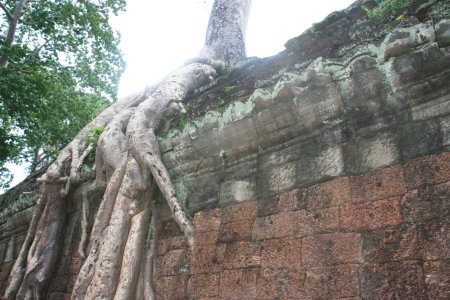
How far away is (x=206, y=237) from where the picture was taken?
273 cm

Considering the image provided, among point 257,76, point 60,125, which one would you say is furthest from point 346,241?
point 60,125

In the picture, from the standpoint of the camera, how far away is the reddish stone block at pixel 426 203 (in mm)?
1856

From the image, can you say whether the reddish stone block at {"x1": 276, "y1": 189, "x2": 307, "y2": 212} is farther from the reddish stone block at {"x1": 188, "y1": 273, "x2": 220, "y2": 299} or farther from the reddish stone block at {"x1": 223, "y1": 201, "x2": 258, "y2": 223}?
the reddish stone block at {"x1": 188, "y1": 273, "x2": 220, "y2": 299}

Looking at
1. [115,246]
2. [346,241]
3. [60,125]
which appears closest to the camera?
[346,241]

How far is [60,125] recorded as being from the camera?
8.23 metres

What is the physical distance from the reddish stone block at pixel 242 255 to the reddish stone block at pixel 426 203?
0.86 meters

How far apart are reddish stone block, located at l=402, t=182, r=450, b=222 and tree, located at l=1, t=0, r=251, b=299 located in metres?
1.42

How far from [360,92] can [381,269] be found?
3.19 feet

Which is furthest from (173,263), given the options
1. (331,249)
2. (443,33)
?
(443,33)

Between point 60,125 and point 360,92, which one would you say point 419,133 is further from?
point 60,125

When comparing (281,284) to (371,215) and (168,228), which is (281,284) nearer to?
(371,215)

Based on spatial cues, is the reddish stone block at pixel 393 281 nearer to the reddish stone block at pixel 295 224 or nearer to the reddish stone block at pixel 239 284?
the reddish stone block at pixel 295 224

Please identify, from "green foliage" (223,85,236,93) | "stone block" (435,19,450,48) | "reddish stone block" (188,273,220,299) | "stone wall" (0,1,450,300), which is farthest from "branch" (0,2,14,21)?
"stone block" (435,19,450,48)

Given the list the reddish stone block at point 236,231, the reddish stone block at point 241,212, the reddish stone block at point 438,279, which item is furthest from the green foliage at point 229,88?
the reddish stone block at point 438,279
